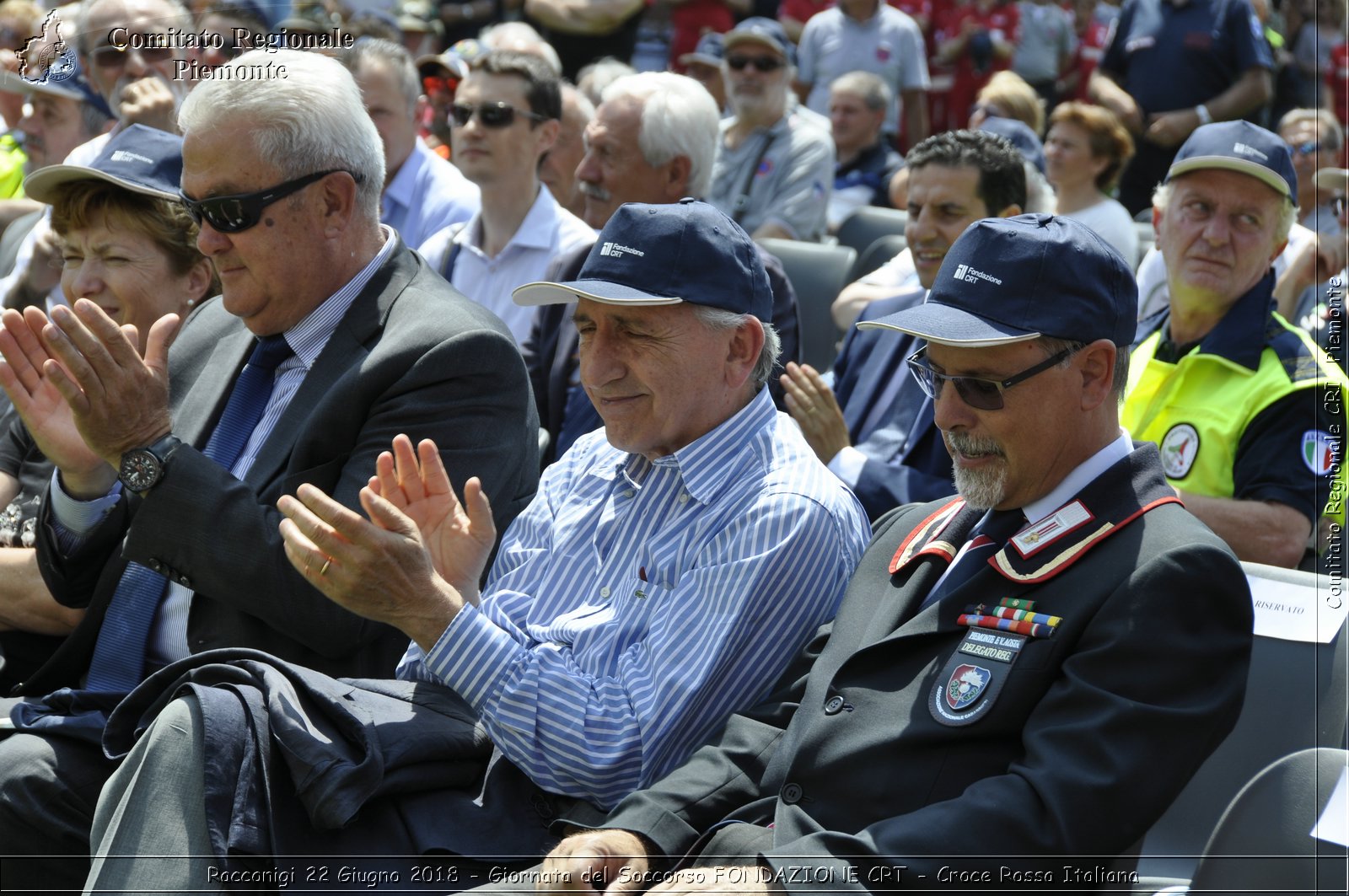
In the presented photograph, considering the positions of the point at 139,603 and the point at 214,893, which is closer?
the point at 214,893

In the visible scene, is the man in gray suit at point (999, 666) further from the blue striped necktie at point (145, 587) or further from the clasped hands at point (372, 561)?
the blue striped necktie at point (145, 587)

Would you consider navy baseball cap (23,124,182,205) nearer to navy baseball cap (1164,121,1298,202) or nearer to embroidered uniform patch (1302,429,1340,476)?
navy baseball cap (1164,121,1298,202)

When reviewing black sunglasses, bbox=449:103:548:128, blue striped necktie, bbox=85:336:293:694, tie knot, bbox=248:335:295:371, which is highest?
black sunglasses, bbox=449:103:548:128

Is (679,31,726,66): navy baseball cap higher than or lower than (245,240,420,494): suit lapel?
lower

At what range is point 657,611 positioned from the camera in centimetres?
268

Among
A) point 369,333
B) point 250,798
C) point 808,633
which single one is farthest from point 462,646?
point 369,333

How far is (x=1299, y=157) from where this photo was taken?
22.3ft

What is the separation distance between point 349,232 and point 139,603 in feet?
3.30

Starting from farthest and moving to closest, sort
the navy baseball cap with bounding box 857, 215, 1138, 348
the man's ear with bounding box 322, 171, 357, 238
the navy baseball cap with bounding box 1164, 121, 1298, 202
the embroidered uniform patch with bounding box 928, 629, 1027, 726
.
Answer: the navy baseball cap with bounding box 1164, 121, 1298, 202, the man's ear with bounding box 322, 171, 357, 238, the navy baseball cap with bounding box 857, 215, 1138, 348, the embroidered uniform patch with bounding box 928, 629, 1027, 726

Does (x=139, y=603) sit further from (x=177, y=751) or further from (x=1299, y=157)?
(x=1299, y=157)

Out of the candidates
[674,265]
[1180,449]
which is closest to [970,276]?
[674,265]

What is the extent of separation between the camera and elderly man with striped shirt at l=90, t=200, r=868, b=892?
8.21 ft

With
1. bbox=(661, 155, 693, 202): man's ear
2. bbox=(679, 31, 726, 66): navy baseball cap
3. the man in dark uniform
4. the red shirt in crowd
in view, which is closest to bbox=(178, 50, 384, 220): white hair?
bbox=(661, 155, 693, 202): man's ear

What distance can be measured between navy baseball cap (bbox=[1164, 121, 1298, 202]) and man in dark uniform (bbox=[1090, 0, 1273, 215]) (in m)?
4.22
